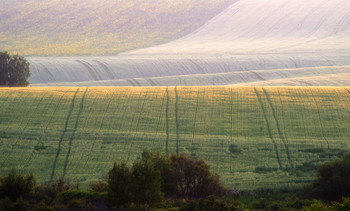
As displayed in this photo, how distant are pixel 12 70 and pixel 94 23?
43462 mm

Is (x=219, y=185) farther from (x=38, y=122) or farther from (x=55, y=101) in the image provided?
(x=55, y=101)

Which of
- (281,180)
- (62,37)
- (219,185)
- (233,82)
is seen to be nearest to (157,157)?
(219,185)

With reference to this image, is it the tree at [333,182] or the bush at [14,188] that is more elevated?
the bush at [14,188]

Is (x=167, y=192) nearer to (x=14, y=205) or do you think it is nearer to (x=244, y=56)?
(x=14, y=205)

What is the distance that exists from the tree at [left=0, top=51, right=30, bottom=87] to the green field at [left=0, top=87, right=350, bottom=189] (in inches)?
183

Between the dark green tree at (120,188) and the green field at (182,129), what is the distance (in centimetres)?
416

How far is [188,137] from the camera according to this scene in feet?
71.6

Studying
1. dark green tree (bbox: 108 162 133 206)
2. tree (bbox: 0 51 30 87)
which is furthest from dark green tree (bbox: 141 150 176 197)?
tree (bbox: 0 51 30 87)

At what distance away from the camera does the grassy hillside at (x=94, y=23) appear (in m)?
63.8

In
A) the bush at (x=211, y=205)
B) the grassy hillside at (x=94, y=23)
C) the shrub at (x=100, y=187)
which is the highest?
the bush at (x=211, y=205)

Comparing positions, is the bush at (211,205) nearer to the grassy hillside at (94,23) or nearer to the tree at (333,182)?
the tree at (333,182)

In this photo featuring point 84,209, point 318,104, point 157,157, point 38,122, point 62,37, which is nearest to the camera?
point 84,209

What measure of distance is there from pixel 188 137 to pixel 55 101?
8.77 meters

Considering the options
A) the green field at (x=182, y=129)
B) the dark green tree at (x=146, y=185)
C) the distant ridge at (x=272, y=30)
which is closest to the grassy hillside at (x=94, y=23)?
the distant ridge at (x=272, y=30)
